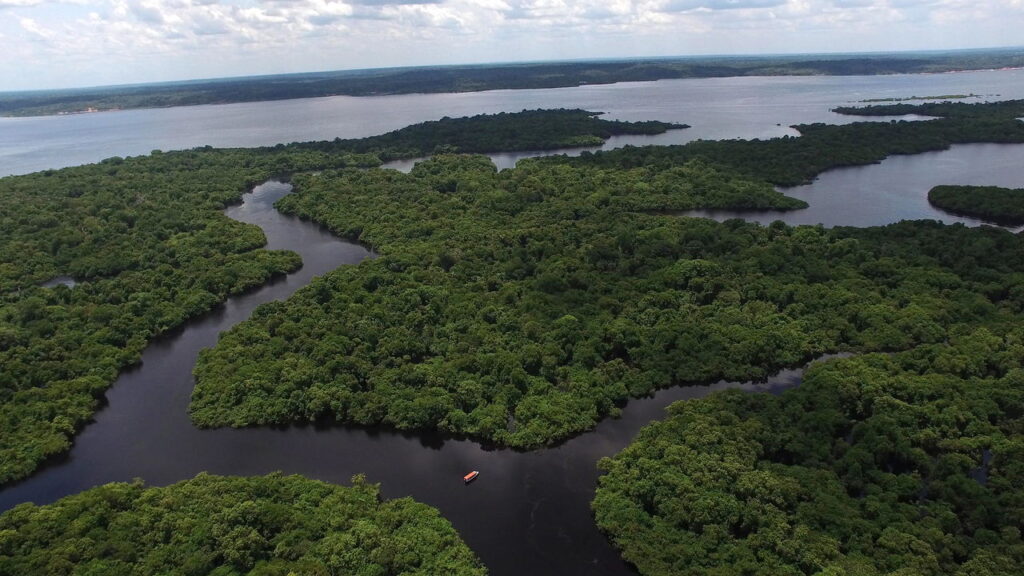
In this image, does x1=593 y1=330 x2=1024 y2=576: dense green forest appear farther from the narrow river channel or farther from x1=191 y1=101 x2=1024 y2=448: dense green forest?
x1=191 y1=101 x2=1024 y2=448: dense green forest

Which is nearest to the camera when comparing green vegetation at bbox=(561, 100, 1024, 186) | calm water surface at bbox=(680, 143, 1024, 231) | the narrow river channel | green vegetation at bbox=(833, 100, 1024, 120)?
the narrow river channel

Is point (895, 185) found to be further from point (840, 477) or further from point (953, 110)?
point (953, 110)

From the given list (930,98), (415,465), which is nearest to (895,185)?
(415,465)

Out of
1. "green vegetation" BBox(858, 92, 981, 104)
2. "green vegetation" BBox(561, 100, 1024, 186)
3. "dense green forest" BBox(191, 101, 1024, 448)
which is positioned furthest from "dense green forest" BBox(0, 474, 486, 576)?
"green vegetation" BBox(858, 92, 981, 104)

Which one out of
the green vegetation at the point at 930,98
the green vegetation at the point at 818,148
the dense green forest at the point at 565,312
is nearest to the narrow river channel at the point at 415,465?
the dense green forest at the point at 565,312

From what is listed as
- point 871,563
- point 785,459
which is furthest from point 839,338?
point 871,563

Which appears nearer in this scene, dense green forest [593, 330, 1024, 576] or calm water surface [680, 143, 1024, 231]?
dense green forest [593, 330, 1024, 576]

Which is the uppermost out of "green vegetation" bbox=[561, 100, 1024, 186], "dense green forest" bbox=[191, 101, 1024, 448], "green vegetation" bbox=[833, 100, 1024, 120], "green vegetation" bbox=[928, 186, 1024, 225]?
"green vegetation" bbox=[833, 100, 1024, 120]
